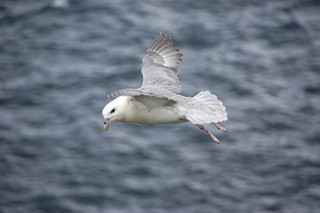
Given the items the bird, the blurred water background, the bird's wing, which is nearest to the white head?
the bird

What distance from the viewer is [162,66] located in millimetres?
9828

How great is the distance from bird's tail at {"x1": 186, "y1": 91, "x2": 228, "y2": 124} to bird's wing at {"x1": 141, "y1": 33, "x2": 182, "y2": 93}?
0.56m

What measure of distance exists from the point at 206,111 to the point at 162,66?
1880 millimetres

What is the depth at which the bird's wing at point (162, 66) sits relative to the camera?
920cm

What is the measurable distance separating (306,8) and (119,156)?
8.95m

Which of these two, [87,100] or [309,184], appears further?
[87,100]

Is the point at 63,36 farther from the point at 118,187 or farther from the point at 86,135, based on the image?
the point at 118,187

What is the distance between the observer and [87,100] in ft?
53.3

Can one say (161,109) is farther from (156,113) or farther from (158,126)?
(158,126)

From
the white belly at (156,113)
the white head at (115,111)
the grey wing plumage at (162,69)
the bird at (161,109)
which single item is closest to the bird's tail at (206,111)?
the bird at (161,109)

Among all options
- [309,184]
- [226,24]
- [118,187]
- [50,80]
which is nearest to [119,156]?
[118,187]

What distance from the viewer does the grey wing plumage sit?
8641 mm

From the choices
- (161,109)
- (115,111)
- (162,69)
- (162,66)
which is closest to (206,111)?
(161,109)

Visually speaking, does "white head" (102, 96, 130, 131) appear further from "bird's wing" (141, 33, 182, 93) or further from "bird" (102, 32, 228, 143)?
"bird's wing" (141, 33, 182, 93)
